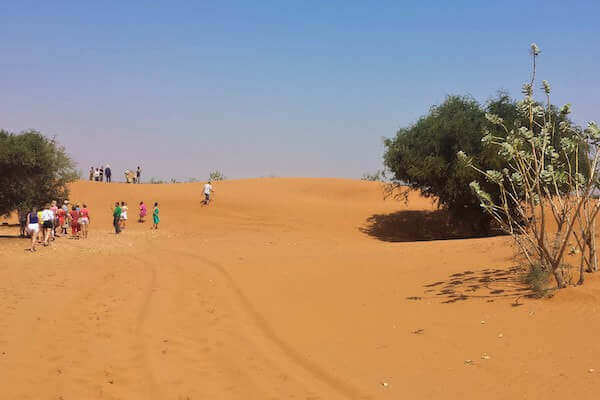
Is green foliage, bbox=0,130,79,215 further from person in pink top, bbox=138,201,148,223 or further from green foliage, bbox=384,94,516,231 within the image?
green foliage, bbox=384,94,516,231

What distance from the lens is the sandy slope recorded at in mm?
5906

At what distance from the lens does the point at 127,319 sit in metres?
8.82

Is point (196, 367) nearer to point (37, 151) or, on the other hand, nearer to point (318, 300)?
point (318, 300)

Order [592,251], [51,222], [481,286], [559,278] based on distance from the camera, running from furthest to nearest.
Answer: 1. [51,222]
2. [481,286]
3. [592,251]
4. [559,278]

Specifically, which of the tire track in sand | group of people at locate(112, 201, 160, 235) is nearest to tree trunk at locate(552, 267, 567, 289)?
the tire track in sand

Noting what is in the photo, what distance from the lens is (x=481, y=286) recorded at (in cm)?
878

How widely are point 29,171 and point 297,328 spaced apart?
18961 mm

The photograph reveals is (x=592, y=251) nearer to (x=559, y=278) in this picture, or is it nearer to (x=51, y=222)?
(x=559, y=278)

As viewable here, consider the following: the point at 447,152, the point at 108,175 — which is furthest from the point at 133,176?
the point at 447,152

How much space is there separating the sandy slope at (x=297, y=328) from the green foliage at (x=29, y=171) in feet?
25.2

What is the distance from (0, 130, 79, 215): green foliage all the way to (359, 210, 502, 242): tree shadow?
639 inches

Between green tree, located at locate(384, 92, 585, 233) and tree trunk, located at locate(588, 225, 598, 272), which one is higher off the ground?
green tree, located at locate(384, 92, 585, 233)

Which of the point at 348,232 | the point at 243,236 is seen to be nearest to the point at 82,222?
the point at 243,236

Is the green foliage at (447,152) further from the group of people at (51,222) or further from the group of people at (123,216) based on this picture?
the group of people at (51,222)
